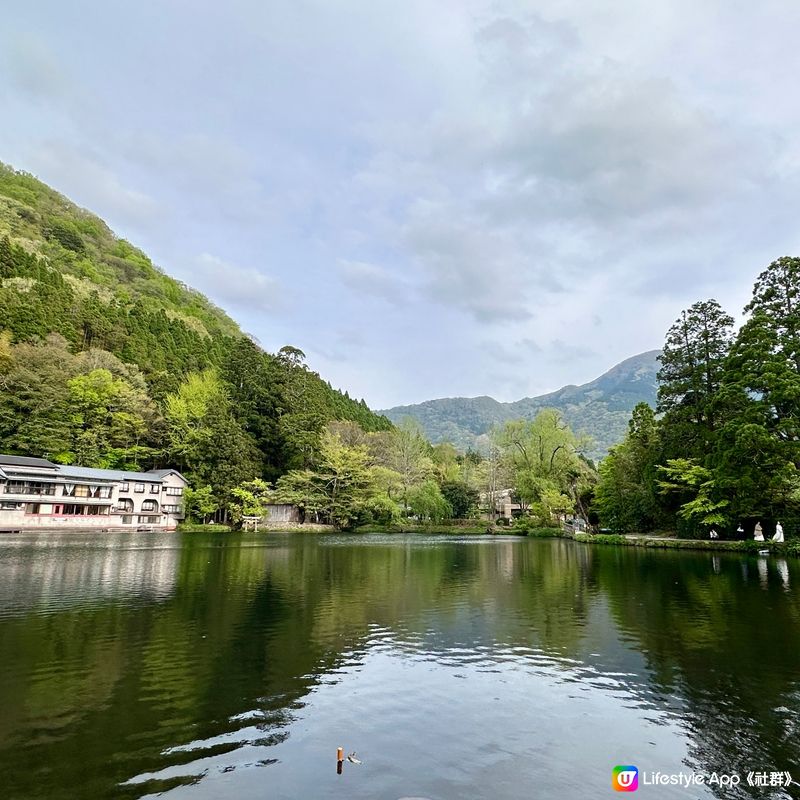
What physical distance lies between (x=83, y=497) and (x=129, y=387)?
47.2 feet

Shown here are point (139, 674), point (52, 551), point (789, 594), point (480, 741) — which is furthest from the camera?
point (52, 551)

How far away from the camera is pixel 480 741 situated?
641 centimetres

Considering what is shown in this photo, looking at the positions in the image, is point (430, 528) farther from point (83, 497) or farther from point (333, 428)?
point (83, 497)

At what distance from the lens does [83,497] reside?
45781mm

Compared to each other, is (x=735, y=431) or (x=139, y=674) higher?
(x=735, y=431)

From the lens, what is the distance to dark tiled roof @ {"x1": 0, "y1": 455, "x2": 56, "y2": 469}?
4147 cm

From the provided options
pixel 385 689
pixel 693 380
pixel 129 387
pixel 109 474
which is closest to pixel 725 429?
pixel 693 380

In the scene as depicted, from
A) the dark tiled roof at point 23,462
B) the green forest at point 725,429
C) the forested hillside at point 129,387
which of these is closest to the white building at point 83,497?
the dark tiled roof at point 23,462

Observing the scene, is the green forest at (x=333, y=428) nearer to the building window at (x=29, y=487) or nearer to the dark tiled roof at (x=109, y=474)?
the dark tiled roof at (x=109, y=474)

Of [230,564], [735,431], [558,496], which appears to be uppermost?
[735,431]

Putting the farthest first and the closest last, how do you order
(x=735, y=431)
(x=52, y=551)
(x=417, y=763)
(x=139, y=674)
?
(x=735, y=431) → (x=52, y=551) → (x=139, y=674) → (x=417, y=763)

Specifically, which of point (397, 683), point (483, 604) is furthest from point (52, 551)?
point (397, 683)

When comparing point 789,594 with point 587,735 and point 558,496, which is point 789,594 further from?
point 558,496

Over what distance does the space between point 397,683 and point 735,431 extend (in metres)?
29.5
